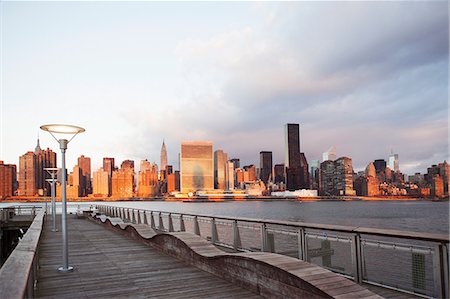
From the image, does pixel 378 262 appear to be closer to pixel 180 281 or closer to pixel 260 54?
pixel 180 281

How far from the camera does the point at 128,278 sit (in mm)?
7438

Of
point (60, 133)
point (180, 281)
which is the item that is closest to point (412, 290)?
point (180, 281)

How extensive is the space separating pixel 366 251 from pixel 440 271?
1448 mm

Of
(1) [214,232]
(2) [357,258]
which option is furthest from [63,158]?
(2) [357,258]

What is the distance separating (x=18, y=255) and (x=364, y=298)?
4.40 metres

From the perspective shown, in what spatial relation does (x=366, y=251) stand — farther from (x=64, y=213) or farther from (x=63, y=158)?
(x=63, y=158)

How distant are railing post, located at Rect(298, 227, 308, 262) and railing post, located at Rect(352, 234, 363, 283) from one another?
1153mm

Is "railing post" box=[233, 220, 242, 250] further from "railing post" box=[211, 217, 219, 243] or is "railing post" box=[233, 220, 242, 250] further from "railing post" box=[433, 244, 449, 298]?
"railing post" box=[433, 244, 449, 298]

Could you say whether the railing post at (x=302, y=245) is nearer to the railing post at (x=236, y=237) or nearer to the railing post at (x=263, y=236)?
the railing post at (x=263, y=236)

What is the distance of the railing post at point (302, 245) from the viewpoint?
7691 millimetres

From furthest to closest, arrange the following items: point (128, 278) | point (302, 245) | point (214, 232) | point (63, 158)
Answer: point (214, 232) < point (63, 158) < point (302, 245) < point (128, 278)

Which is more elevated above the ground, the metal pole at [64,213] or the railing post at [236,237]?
the metal pole at [64,213]

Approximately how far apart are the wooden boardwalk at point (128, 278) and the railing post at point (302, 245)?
5.88 feet

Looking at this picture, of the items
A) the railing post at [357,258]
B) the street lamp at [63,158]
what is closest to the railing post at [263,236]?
the railing post at [357,258]
